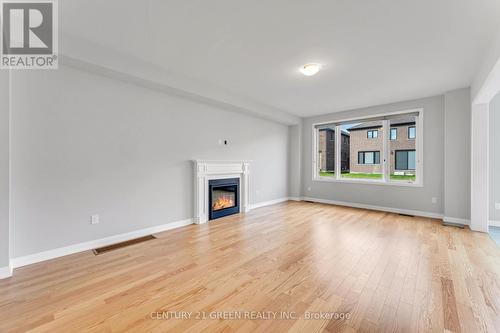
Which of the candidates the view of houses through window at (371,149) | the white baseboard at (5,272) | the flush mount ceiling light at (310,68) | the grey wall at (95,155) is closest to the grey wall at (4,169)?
the white baseboard at (5,272)

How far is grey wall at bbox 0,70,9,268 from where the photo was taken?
2.17 m

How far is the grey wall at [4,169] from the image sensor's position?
2.17 meters

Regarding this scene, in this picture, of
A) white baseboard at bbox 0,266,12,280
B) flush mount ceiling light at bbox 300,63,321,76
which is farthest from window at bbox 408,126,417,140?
white baseboard at bbox 0,266,12,280

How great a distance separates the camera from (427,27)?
88.7 inches

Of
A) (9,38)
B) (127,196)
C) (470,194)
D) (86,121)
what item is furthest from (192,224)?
(470,194)

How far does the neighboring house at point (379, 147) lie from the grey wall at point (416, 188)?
1.06ft

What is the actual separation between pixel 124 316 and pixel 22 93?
278cm

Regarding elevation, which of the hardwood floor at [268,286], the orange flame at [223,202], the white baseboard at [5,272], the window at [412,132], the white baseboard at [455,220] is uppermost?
the window at [412,132]

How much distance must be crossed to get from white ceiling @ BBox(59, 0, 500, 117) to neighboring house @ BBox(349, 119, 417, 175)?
1379mm

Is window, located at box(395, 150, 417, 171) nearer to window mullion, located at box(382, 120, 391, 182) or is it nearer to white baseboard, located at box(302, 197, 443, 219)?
window mullion, located at box(382, 120, 391, 182)

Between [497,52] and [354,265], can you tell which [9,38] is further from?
[497,52]

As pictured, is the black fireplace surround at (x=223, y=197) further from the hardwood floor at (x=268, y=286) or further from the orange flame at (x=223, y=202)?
the hardwood floor at (x=268, y=286)

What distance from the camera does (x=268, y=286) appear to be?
204 centimetres

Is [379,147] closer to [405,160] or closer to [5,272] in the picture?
[405,160]
